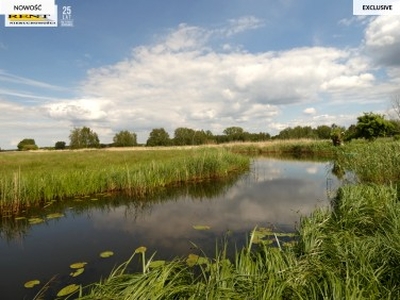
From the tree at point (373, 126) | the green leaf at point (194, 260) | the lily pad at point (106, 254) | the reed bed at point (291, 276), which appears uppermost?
the tree at point (373, 126)

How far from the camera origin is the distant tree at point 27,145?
7157cm

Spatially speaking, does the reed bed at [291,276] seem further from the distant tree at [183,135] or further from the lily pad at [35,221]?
the distant tree at [183,135]

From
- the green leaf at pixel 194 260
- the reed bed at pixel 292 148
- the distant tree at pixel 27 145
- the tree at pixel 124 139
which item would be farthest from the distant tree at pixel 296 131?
the distant tree at pixel 27 145

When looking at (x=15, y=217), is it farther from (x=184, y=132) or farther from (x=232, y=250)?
(x=184, y=132)

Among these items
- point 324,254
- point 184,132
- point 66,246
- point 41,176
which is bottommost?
point 66,246

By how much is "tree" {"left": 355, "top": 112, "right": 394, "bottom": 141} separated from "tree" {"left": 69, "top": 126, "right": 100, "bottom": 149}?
212 feet

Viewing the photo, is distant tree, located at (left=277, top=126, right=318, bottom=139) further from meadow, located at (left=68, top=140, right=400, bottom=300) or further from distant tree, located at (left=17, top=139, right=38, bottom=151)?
distant tree, located at (left=17, top=139, right=38, bottom=151)

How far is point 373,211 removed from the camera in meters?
6.34

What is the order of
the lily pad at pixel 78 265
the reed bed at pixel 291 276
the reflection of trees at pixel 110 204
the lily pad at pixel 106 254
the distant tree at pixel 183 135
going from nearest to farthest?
1. the reed bed at pixel 291 276
2. the lily pad at pixel 78 265
3. the lily pad at pixel 106 254
4. the reflection of trees at pixel 110 204
5. the distant tree at pixel 183 135

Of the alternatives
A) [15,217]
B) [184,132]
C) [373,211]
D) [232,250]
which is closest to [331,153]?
[373,211]

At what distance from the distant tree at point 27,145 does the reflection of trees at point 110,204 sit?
7259 centimetres

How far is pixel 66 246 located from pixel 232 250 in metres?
4.19

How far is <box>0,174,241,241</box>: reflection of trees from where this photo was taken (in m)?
8.09

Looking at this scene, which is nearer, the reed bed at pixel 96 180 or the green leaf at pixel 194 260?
the green leaf at pixel 194 260
